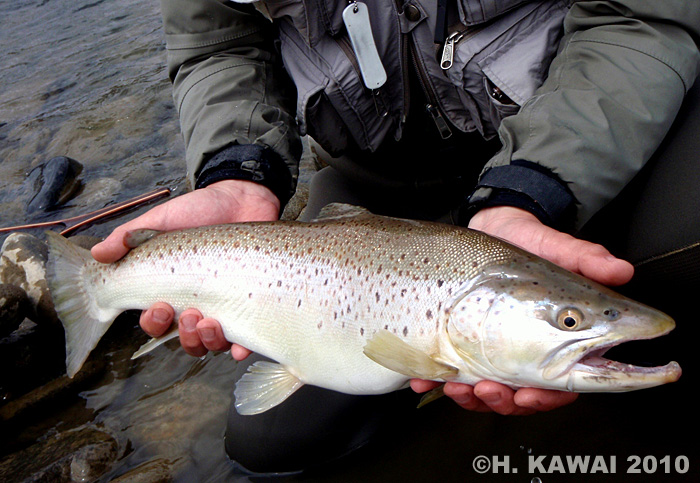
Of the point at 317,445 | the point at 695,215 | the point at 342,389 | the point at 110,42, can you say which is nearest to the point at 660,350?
the point at 695,215

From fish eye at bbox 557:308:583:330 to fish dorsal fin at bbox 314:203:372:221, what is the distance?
95cm

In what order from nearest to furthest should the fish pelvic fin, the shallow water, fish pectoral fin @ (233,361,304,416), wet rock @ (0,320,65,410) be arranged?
1. the fish pelvic fin
2. fish pectoral fin @ (233,361,304,416)
3. wet rock @ (0,320,65,410)
4. the shallow water

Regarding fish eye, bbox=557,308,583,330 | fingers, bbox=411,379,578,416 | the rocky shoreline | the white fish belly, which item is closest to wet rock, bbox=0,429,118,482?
the rocky shoreline

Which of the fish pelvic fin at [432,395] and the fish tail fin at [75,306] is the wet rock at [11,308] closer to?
the fish tail fin at [75,306]

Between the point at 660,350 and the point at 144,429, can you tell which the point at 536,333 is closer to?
the point at 660,350

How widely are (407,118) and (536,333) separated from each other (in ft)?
4.83

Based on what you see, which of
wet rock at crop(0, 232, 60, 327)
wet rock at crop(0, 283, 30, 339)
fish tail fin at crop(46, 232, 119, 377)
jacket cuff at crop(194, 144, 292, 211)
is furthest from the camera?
wet rock at crop(0, 232, 60, 327)

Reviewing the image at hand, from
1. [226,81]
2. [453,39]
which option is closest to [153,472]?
[226,81]

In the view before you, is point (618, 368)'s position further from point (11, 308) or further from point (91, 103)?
point (91, 103)

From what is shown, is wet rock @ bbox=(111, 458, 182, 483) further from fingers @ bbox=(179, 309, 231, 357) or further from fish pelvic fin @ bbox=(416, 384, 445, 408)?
fish pelvic fin @ bbox=(416, 384, 445, 408)

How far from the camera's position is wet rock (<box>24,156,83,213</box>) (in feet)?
17.9

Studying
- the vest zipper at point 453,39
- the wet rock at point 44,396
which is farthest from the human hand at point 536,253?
the wet rock at point 44,396

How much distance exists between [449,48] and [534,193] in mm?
868

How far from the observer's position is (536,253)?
1894 millimetres
